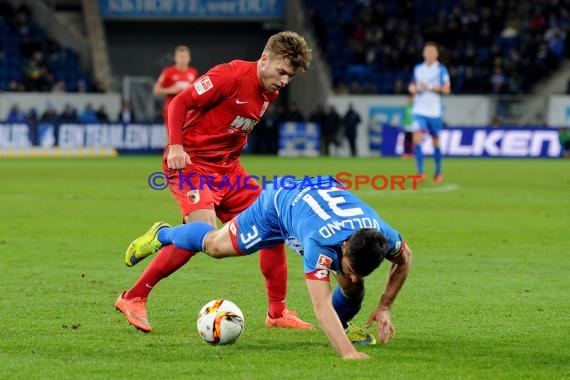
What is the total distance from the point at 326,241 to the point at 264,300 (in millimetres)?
2715

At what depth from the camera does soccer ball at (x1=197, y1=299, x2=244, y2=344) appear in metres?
6.95

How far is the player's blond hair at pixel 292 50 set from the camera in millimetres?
7695

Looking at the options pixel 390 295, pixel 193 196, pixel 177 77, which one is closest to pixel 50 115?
pixel 177 77

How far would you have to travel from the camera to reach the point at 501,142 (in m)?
35.5

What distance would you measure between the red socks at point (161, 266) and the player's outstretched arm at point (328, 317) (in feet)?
5.22

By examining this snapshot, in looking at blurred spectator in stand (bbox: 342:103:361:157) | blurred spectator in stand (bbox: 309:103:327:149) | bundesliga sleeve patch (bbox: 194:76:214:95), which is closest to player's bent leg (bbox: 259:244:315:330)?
bundesliga sleeve patch (bbox: 194:76:214:95)

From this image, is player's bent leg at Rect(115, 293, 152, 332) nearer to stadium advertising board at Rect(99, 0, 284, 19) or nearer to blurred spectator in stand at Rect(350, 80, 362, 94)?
blurred spectator in stand at Rect(350, 80, 362, 94)

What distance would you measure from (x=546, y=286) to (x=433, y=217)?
6.03m

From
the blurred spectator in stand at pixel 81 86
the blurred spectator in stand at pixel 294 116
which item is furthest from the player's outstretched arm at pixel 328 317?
the blurred spectator in stand at pixel 81 86

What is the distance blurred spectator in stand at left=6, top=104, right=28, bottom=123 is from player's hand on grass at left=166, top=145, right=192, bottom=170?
27.6 metres

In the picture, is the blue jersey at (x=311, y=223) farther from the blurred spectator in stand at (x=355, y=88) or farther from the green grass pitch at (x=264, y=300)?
the blurred spectator in stand at (x=355, y=88)

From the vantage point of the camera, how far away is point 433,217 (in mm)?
15641

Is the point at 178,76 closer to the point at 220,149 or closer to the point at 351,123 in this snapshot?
the point at 220,149

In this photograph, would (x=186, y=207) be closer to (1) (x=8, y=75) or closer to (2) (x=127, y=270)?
(2) (x=127, y=270)
